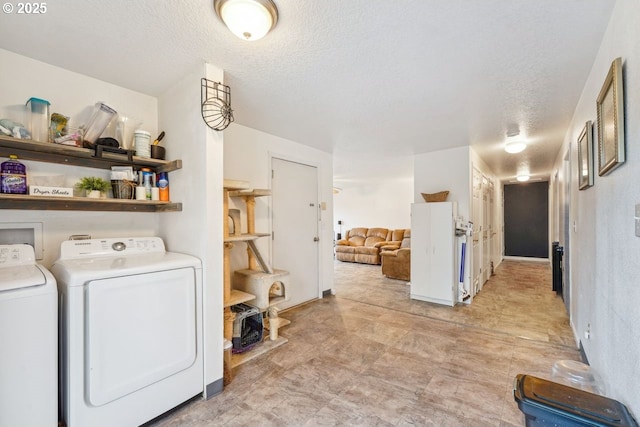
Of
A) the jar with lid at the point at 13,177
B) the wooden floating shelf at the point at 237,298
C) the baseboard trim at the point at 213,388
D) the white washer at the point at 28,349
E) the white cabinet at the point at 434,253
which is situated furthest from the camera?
the white cabinet at the point at 434,253

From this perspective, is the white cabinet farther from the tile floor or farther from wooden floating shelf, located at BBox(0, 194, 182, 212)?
wooden floating shelf, located at BBox(0, 194, 182, 212)

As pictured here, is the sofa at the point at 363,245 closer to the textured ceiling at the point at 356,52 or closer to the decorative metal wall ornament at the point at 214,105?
the textured ceiling at the point at 356,52

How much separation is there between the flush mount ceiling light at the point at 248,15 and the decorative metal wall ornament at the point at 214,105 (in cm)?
56

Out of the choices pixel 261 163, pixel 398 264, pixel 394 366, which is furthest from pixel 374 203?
pixel 394 366

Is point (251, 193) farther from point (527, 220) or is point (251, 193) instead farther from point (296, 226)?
point (527, 220)

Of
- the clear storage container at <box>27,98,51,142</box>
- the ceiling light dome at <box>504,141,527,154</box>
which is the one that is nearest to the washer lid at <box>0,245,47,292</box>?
the clear storage container at <box>27,98,51,142</box>

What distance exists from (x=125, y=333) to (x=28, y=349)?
0.38 metres

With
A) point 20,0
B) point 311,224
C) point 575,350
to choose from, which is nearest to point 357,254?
point 311,224

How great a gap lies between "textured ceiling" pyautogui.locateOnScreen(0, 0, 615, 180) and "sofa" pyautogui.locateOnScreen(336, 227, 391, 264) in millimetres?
4761

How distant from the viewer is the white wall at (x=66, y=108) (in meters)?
1.77

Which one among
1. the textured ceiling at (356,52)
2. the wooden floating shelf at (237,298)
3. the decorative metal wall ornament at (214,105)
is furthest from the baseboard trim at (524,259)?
the decorative metal wall ornament at (214,105)

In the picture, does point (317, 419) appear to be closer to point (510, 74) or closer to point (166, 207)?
point (166, 207)

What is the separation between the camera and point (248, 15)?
4.46 ft

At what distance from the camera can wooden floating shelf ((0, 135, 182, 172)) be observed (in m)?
1.63
